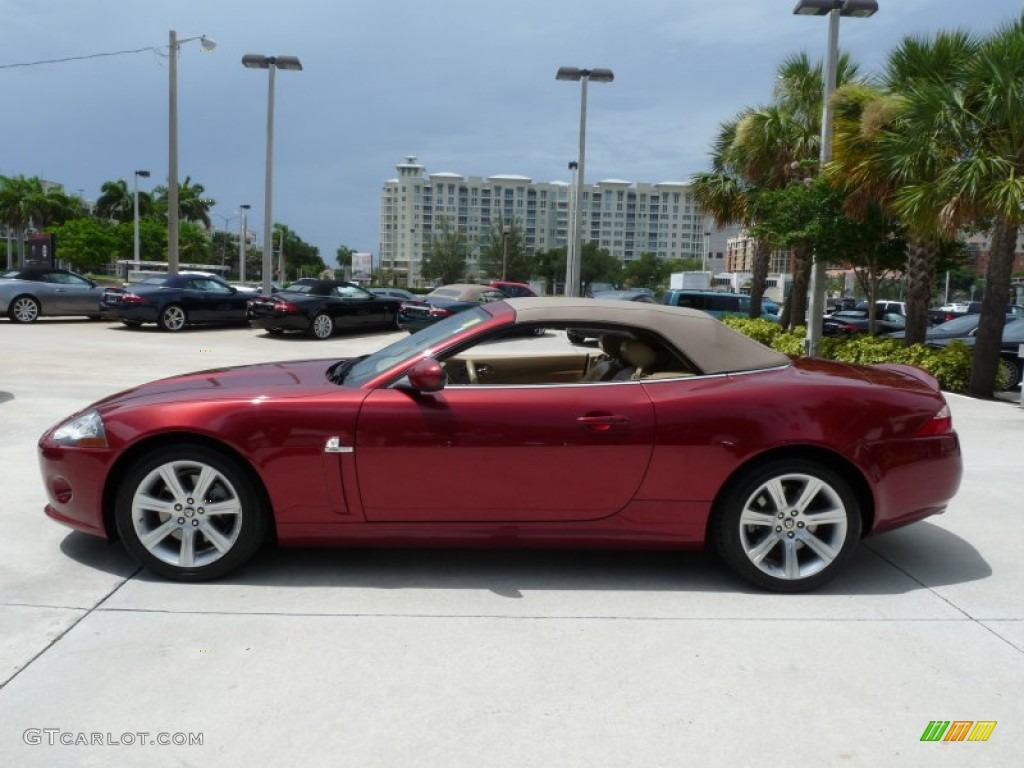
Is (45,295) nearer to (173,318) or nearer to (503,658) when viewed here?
(173,318)

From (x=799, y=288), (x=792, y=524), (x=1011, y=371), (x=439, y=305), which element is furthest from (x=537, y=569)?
(x=799, y=288)

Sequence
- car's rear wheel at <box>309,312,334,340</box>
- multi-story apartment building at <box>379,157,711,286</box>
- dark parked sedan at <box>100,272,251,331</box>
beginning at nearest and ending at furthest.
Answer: car's rear wheel at <box>309,312,334,340</box>
dark parked sedan at <box>100,272,251,331</box>
multi-story apartment building at <box>379,157,711,286</box>

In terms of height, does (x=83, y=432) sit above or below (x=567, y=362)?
below

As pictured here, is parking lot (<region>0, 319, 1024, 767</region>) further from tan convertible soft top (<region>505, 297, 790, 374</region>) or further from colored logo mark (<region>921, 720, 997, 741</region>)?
tan convertible soft top (<region>505, 297, 790, 374</region>)

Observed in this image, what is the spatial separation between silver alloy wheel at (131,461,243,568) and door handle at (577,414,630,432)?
164cm

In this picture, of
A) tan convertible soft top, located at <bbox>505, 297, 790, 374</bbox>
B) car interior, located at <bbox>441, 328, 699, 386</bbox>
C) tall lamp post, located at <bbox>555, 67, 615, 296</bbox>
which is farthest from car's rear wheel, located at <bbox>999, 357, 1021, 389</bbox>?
tall lamp post, located at <bbox>555, 67, 615, 296</bbox>

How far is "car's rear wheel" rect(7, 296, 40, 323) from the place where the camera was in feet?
65.2

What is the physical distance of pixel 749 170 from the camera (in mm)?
20766

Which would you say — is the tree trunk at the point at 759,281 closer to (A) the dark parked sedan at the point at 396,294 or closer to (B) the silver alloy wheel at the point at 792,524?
(A) the dark parked sedan at the point at 396,294

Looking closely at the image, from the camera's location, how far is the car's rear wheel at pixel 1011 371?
12.4 metres

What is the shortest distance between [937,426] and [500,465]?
7.17ft

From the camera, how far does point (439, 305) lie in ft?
64.0

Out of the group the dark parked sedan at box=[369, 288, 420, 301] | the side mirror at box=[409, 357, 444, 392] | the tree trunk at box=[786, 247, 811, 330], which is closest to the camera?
the side mirror at box=[409, 357, 444, 392]

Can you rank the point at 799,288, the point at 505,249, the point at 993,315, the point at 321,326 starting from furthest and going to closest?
the point at 505,249 → the point at 799,288 → the point at 321,326 → the point at 993,315
